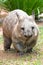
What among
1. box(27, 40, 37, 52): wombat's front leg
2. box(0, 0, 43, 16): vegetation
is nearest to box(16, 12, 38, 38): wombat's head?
box(27, 40, 37, 52): wombat's front leg

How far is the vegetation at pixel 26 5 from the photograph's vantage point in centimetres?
1298

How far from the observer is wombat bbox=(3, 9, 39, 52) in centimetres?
611

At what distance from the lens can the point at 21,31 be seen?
6.14 metres

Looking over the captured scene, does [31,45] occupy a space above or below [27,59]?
above

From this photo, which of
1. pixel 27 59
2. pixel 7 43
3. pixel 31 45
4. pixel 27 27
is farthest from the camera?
pixel 7 43

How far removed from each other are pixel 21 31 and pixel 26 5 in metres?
7.00

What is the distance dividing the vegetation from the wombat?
5.94 metres

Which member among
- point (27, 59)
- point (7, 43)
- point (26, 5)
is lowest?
point (27, 59)

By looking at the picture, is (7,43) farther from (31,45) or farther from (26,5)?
(26,5)

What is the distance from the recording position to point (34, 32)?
6195 millimetres

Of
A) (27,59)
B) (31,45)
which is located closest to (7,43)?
(31,45)

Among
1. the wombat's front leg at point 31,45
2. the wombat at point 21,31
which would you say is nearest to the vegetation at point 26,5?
the wombat at point 21,31

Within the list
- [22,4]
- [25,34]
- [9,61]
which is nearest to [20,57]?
[9,61]

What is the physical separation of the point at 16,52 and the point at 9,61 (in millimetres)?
712
